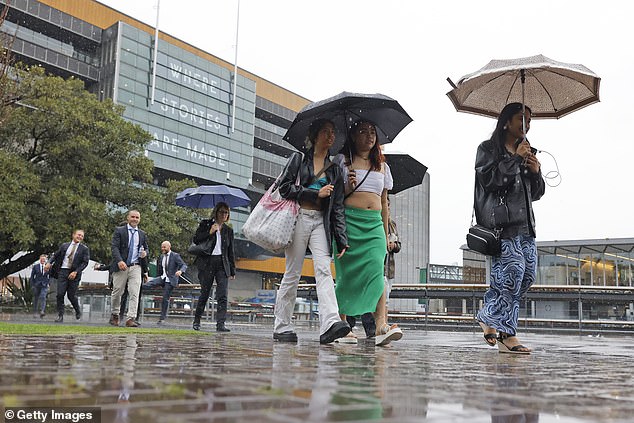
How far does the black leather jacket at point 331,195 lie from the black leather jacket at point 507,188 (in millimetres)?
1287

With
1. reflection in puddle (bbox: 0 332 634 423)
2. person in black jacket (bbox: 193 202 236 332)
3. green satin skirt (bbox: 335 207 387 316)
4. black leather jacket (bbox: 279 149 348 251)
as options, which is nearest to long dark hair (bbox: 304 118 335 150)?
black leather jacket (bbox: 279 149 348 251)

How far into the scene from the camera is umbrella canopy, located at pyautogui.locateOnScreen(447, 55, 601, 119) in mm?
6816

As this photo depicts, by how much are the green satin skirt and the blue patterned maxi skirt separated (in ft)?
3.62

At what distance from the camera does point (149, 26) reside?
2238 inches

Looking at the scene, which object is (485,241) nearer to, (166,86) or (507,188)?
(507,188)

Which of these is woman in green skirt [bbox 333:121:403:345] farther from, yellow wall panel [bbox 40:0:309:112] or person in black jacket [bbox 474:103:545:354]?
yellow wall panel [bbox 40:0:309:112]

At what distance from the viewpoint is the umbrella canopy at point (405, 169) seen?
9.84 m

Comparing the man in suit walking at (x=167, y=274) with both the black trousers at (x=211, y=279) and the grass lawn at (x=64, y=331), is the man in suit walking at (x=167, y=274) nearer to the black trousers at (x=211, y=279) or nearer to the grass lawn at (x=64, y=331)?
Result: the black trousers at (x=211, y=279)

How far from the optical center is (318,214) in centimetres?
629

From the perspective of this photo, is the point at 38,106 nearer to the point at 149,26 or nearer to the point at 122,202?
the point at 122,202

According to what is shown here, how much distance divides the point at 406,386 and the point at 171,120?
55.2 metres

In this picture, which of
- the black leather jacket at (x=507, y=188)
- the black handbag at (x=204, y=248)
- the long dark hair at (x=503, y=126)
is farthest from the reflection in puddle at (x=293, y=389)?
the black handbag at (x=204, y=248)

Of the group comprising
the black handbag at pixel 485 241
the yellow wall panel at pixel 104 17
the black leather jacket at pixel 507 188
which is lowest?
the black handbag at pixel 485 241

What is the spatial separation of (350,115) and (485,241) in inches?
90.8
